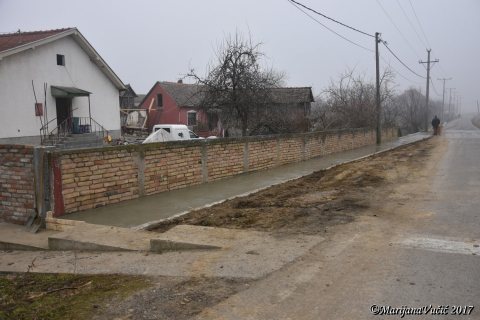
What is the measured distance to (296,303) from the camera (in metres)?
3.43

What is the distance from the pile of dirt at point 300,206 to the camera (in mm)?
6277

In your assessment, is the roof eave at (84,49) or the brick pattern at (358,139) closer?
the roof eave at (84,49)

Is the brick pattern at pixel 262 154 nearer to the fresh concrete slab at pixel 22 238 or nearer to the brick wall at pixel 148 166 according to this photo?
the brick wall at pixel 148 166

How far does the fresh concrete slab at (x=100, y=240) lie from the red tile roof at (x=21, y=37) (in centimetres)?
1786

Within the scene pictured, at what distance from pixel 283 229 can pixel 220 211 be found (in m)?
1.94

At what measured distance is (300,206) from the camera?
294 inches

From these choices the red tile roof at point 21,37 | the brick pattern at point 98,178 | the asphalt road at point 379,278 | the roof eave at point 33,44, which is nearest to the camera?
the asphalt road at point 379,278

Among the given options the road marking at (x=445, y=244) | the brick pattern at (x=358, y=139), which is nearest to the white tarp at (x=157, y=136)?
the road marking at (x=445, y=244)

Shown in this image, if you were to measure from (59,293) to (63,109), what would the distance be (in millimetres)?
21905

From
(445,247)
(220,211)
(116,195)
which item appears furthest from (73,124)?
Result: (445,247)

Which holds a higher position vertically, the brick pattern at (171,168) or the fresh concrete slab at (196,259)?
the brick pattern at (171,168)

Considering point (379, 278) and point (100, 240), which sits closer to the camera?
point (379, 278)

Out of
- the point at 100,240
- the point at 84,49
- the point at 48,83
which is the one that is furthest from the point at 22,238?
the point at 84,49

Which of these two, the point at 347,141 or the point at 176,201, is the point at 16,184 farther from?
the point at 347,141
